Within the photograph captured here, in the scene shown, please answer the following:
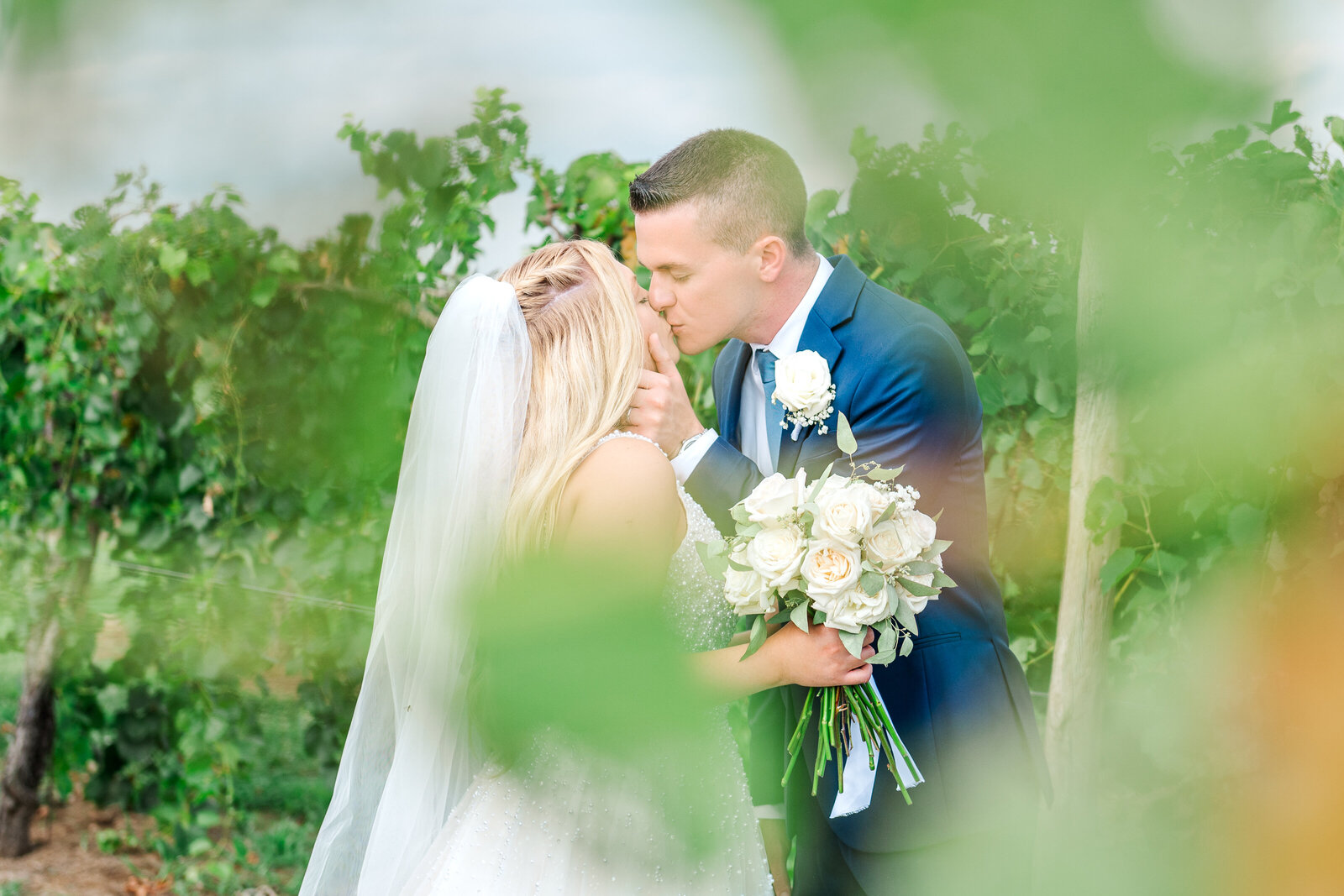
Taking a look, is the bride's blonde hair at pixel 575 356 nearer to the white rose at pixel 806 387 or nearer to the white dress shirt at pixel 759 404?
the white dress shirt at pixel 759 404

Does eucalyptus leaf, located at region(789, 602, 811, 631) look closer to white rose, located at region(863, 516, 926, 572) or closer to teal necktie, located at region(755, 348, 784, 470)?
white rose, located at region(863, 516, 926, 572)

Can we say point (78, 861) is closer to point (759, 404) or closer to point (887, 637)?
point (759, 404)

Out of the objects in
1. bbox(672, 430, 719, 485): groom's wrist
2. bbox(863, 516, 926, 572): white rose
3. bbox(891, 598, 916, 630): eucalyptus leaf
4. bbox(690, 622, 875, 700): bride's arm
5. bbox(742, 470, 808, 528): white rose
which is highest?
bbox(672, 430, 719, 485): groom's wrist

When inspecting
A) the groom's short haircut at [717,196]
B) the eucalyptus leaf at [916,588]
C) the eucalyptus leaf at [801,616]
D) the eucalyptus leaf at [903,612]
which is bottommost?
the eucalyptus leaf at [801,616]

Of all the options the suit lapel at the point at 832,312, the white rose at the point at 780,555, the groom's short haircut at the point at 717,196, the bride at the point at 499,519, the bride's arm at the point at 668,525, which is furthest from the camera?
the suit lapel at the point at 832,312

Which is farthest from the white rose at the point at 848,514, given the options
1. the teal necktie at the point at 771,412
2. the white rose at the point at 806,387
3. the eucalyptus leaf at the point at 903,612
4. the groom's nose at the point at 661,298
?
the groom's nose at the point at 661,298

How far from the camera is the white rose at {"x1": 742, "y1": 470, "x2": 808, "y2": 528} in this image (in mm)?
1432

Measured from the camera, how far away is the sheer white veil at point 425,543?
69.3 inches

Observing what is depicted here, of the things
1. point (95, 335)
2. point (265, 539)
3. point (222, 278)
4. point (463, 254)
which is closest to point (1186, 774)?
point (222, 278)

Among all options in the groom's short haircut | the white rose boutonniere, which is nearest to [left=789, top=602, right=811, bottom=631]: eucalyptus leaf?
the white rose boutonniere

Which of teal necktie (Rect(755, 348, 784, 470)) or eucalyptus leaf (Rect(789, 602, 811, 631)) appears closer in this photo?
eucalyptus leaf (Rect(789, 602, 811, 631))

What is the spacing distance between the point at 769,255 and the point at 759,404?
17.0 inches

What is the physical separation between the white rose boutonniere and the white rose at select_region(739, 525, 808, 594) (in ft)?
1.26

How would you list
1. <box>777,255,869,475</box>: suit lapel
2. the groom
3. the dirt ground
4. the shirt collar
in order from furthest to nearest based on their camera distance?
the dirt ground
the shirt collar
<box>777,255,869,475</box>: suit lapel
the groom
